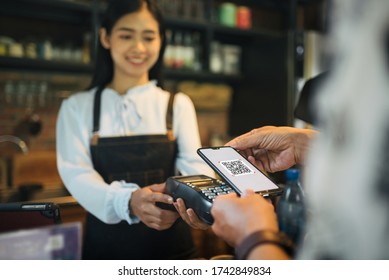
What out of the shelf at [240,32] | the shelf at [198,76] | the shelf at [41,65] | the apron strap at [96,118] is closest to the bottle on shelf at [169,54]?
the shelf at [198,76]

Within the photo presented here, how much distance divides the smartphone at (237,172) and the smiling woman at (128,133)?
426 mm

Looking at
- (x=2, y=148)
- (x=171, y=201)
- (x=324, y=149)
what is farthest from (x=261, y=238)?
(x=2, y=148)

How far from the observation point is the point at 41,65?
214 cm

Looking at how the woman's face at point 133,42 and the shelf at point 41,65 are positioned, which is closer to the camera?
the woman's face at point 133,42

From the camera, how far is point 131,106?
1.34 metres

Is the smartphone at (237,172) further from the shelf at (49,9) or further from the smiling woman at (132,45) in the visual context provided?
the shelf at (49,9)

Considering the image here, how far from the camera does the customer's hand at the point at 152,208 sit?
1.01 metres

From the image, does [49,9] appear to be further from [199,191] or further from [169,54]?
[199,191]

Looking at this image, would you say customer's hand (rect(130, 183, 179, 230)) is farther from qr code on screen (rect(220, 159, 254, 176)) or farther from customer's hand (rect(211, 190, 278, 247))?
customer's hand (rect(211, 190, 278, 247))

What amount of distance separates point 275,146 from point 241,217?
1.41 ft

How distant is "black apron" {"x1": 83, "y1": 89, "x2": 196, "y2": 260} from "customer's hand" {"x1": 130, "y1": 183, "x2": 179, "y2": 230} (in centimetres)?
19

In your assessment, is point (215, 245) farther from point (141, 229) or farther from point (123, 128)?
point (123, 128)

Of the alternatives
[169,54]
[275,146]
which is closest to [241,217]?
[275,146]

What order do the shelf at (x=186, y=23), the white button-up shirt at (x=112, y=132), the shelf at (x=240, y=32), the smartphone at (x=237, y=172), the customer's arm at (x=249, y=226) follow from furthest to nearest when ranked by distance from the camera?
the shelf at (x=240, y=32)
the shelf at (x=186, y=23)
the white button-up shirt at (x=112, y=132)
the smartphone at (x=237, y=172)
the customer's arm at (x=249, y=226)
